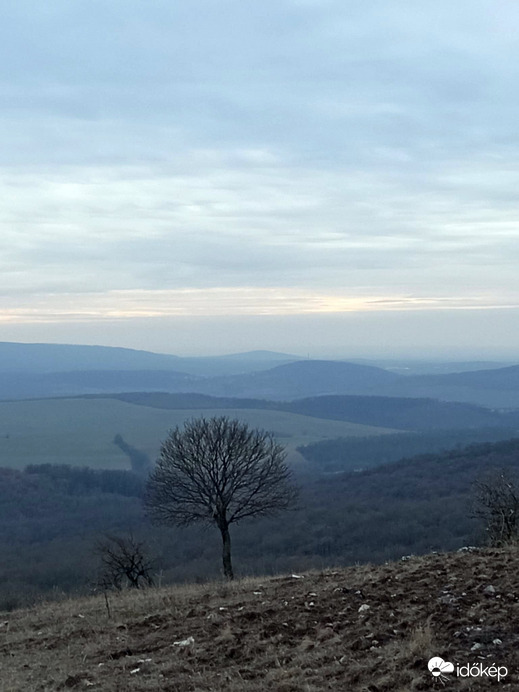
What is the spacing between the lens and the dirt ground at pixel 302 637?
7.30m

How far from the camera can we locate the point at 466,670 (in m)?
6.86

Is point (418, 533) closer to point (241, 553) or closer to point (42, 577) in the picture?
point (241, 553)

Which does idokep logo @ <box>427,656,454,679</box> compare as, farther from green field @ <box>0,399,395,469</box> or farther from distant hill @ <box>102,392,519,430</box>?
distant hill @ <box>102,392,519,430</box>

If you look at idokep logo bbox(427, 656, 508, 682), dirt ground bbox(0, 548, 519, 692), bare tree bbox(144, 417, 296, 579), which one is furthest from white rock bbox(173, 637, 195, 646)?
bare tree bbox(144, 417, 296, 579)

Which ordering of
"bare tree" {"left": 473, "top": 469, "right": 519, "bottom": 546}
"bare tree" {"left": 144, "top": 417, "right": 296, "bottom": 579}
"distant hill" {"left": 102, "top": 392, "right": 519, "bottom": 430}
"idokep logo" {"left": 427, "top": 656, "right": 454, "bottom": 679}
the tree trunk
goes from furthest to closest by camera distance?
"distant hill" {"left": 102, "top": 392, "right": 519, "bottom": 430}
"bare tree" {"left": 144, "top": 417, "right": 296, "bottom": 579}
the tree trunk
"bare tree" {"left": 473, "top": 469, "right": 519, "bottom": 546}
"idokep logo" {"left": 427, "top": 656, "right": 454, "bottom": 679}

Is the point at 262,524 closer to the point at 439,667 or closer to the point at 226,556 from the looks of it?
the point at 226,556

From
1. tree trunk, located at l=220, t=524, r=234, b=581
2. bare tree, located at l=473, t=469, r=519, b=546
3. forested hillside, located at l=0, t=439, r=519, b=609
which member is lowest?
forested hillside, located at l=0, t=439, r=519, b=609

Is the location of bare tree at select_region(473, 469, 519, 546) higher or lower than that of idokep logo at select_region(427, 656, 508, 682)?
lower

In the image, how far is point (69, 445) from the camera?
11606 cm

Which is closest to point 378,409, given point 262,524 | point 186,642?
point 262,524

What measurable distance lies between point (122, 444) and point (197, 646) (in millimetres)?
107729

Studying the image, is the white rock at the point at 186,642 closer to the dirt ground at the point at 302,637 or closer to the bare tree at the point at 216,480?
the dirt ground at the point at 302,637

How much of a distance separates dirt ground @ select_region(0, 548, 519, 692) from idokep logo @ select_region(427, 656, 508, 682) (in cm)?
2

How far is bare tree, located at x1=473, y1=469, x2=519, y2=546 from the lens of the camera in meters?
16.1
